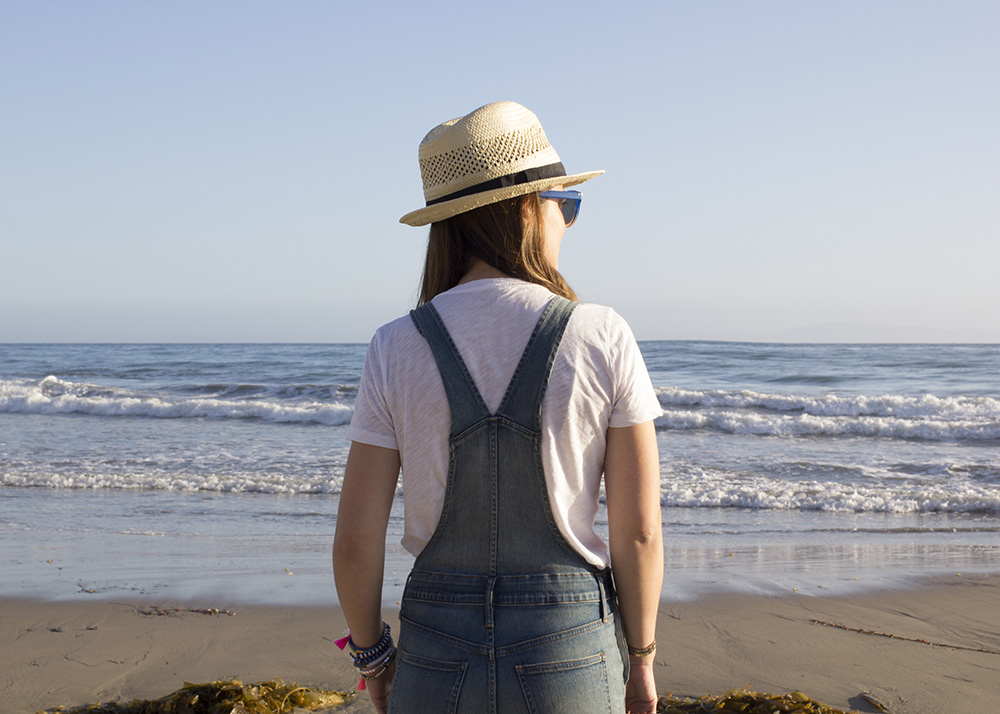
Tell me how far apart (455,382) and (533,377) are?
132 mm

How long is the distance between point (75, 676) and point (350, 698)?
4.53ft

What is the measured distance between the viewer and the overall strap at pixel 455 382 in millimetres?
1293

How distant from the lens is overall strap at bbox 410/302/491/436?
1.29 metres

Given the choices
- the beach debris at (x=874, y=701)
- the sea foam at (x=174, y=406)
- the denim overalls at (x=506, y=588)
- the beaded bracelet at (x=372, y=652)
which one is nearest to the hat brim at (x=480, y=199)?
the denim overalls at (x=506, y=588)

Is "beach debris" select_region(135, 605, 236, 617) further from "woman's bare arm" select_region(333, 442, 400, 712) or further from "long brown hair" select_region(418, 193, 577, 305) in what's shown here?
"long brown hair" select_region(418, 193, 577, 305)

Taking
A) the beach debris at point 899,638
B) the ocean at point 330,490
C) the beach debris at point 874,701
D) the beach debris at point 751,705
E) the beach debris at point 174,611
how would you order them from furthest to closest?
1. the ocean at point 330,490
2. the beach debris at point 174,611
3. the beach debris at point 899,638
4. the beach debris at point 874,701
5. the beach debris at point 751,705

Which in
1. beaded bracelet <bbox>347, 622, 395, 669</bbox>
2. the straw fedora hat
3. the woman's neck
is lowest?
beaded bracelet <bbox>347, 622, 395, 669</bbox>

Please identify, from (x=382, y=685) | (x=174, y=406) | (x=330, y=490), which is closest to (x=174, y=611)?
(x=382, y=685)

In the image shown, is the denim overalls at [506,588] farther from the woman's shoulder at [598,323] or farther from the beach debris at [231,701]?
the beach debris at [231,701]

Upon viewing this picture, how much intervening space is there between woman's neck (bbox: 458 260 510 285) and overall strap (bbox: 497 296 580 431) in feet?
0.54

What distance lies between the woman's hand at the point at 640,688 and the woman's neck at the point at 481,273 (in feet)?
2.46

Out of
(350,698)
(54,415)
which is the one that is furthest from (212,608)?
(54,415)

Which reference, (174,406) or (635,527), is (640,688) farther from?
(174,406)

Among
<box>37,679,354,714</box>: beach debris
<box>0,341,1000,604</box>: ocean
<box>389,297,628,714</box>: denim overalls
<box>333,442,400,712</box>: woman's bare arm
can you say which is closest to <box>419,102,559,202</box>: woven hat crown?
<box>389,297,628,714</box>: denim overalls
